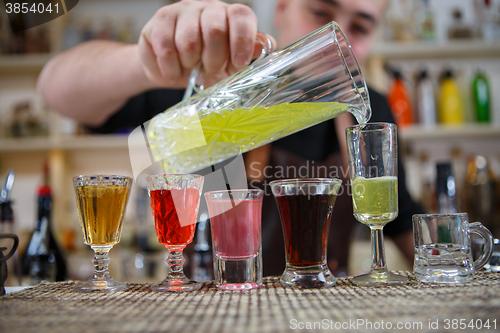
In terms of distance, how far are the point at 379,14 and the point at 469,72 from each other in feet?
3.84

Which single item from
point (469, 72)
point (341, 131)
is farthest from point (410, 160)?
point (341, 131)

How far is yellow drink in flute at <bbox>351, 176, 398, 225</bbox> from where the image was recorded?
2.15 ft

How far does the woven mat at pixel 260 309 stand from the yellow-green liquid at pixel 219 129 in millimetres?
272

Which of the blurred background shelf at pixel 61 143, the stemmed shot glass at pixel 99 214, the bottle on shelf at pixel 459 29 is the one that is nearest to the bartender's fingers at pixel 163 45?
the stemmed shot glass at pixel 99 214

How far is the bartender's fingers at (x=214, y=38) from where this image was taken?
2.44 feet

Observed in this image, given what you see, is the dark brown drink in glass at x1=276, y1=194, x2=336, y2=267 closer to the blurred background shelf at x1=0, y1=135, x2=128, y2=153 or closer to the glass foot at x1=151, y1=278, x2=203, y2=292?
the glass foot at x1=151, y1=278, x2=203, y2=292

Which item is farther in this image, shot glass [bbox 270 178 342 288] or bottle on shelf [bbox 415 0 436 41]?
bottle on shelf [bbox 415 0 436 41]

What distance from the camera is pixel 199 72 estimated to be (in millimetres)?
806

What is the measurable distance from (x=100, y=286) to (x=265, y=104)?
1.30 ft

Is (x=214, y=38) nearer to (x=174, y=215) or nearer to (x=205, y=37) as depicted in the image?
(x=205, y=37)

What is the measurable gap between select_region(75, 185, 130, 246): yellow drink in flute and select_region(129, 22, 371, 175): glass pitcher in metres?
0.16

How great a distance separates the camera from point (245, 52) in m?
0.76

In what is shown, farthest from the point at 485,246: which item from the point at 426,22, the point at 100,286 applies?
the point at 426,22

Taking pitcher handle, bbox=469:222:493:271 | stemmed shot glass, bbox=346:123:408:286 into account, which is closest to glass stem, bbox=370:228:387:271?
stemmed shot glass, bbox=346:123:408:286
